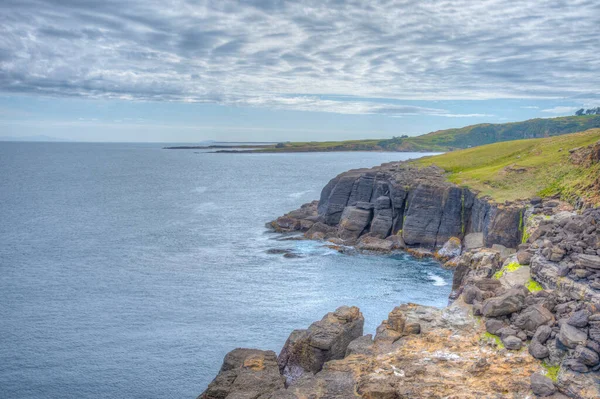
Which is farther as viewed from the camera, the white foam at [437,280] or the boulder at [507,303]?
the white foam at [437,280]

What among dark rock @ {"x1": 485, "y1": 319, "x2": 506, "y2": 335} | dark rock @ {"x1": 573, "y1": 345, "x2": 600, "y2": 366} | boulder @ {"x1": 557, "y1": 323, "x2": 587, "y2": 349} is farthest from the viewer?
dark rock @ {"x1": 485, "y1": 319, "x2": 506, "y2": 335}

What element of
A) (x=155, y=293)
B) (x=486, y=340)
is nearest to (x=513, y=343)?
(x=486, y=340)

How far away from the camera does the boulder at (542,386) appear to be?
22484mm

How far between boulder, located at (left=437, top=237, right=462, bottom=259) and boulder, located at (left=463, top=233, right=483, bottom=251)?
6.59 ft

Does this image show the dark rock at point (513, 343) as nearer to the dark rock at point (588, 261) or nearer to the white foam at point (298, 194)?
the dark rock at point (588, 261)

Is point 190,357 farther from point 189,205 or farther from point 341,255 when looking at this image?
point 189,205

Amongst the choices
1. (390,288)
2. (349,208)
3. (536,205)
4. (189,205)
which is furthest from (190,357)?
(189,205)

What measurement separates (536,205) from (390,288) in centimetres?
2139

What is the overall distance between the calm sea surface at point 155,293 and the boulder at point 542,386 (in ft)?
77.1

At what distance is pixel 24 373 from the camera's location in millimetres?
37812

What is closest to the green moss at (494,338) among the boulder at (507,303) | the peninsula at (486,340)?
the peninsula at (486,340)

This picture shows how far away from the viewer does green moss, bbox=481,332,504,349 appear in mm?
27406

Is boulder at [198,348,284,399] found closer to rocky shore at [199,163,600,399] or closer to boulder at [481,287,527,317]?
rocky shore at [199,163,600,399]

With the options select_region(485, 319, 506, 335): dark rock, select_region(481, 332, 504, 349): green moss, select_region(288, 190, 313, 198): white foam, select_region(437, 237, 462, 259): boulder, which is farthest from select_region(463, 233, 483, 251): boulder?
select_region(288, 190, 313, 198): white foam
